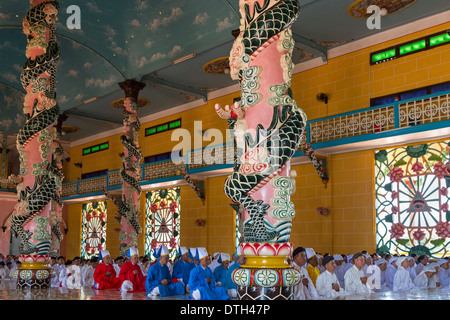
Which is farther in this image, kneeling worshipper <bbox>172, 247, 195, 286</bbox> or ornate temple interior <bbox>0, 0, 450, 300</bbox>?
kneeling worshipper <bbox>172, 247, 195, 286</bbox>

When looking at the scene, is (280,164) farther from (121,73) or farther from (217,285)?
(121,73)

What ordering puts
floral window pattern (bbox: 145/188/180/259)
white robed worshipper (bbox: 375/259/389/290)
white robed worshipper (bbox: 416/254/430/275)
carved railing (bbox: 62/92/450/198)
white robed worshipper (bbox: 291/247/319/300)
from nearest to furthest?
1. white robed worshipper (bbox: 291/247/319/300)
2. white robed worshipper (bbox: 375/259/389/290)
3. white robed worshipper (bbox: 416/254/430/275)
4. carved railing (bbox: 62/92/450/198)
5. floral window pattern (bbox: 145/188/180/259)

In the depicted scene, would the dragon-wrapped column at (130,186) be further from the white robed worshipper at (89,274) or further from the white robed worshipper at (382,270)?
the white robed worshipper at (382,270)

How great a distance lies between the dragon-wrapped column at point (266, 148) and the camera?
179 inches

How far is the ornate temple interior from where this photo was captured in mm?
4852

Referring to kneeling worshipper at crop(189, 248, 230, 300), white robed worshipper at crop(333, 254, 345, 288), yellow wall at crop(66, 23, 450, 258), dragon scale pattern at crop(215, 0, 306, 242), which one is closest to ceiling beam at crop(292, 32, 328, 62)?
yellow wall at crop(66, 23, 450, 258)

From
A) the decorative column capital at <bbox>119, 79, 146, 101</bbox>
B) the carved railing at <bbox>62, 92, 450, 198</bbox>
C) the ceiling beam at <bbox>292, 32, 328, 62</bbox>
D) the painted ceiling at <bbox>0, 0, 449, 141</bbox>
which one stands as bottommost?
the carved railing at <bbox>62, 92, 450, 198</bbox>

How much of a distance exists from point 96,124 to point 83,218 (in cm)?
535

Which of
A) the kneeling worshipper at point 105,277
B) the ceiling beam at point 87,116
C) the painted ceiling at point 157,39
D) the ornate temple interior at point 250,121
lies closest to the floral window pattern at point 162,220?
the ornate temple interior at point 250,121

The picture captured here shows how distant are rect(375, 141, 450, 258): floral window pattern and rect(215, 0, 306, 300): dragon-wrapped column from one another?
8675 millimetres

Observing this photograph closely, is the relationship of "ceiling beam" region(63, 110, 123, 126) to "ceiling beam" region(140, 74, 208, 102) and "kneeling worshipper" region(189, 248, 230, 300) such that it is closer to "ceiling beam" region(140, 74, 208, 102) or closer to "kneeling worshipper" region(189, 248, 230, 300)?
"ceiling beam" region(140, 74, 208, 102)

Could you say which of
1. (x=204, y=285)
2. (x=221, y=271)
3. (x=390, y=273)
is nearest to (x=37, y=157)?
(x=204, y=285)

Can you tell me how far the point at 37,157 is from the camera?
9266 mm

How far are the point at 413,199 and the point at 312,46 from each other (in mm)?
5459
